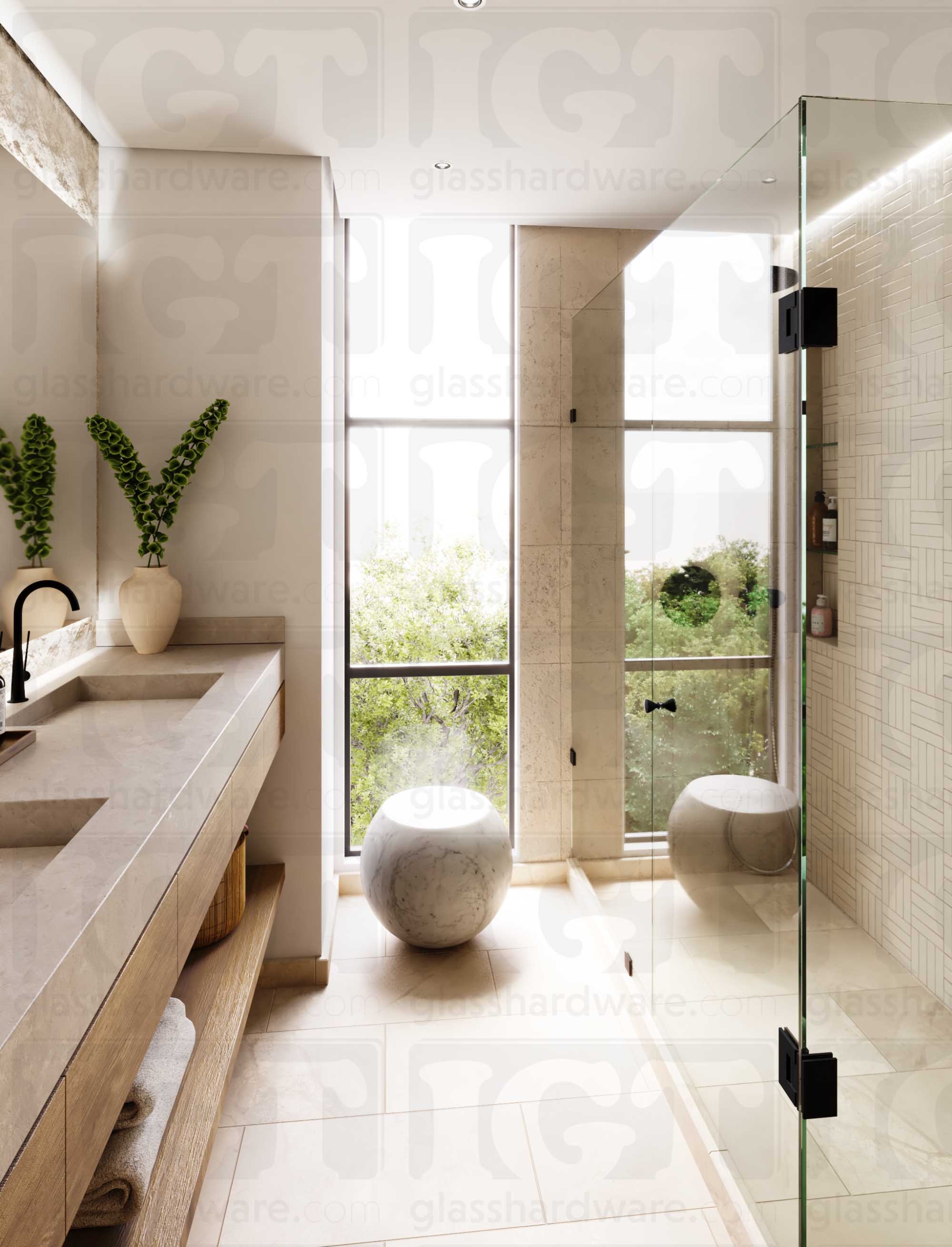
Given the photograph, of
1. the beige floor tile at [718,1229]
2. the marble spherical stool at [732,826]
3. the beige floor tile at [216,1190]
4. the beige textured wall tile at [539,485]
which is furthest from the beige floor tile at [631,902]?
the beige textured wall tile at [539,485]

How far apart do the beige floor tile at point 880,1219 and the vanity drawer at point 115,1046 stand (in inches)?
44.2

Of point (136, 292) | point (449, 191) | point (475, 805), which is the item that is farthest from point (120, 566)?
point (449, 191)

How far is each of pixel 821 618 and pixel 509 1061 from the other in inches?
61.4

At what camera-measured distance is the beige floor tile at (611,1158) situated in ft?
5.49

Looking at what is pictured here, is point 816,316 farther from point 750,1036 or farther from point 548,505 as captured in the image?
point 548,505

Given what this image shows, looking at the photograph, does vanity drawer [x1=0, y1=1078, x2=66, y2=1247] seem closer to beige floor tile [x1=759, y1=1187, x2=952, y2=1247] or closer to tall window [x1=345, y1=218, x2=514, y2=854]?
beige floor tile [x1=759, y1=1187, x2=952, y2=1247]

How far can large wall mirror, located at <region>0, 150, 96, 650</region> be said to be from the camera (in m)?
1.79

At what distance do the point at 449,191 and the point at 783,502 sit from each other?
1838mm

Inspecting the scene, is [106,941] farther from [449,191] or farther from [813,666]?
[449,191]

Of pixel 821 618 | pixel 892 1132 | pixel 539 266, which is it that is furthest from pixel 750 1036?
pixel 539 266

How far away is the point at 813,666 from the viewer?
1241mm

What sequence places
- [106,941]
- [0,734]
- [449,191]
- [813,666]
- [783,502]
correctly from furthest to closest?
[449,191]
[0,734]
[783,502]
[813,666]
[106,941]

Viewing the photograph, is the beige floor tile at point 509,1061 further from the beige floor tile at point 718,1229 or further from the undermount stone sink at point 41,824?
the undermount stone sink at point 41,824

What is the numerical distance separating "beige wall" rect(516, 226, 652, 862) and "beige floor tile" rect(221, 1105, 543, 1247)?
4.13 ft
